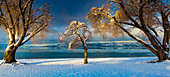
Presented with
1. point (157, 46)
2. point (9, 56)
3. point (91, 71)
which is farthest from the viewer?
point (9, 56)

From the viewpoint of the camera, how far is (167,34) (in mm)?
13273

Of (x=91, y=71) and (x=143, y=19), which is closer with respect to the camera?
(x=91, y=71)

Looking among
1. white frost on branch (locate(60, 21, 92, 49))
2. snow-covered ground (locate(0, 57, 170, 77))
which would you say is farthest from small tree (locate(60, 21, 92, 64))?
snow-covered ground (locate(0, 57, 170, 77))

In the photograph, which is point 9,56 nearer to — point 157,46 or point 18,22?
point 18,22

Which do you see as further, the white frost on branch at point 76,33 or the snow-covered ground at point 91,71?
the white frost on branch at point 76,33

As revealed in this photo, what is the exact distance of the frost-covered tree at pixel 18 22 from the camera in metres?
13.0

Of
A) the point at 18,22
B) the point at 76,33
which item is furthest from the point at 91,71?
the point at 18,22

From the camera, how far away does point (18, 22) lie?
47.1 feet

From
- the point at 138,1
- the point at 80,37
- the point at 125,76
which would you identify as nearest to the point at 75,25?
the point at 80,37

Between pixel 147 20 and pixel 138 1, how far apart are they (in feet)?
7.17

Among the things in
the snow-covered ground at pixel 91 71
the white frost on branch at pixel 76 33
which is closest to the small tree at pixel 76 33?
the white frost on branch at pixel 76 33

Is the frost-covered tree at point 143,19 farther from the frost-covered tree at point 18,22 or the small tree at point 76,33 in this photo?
the frost-covered tree at point 18,22

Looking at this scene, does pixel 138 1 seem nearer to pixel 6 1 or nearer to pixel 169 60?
pixel 169 60

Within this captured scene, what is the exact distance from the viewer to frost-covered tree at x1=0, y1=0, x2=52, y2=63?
13.0m
